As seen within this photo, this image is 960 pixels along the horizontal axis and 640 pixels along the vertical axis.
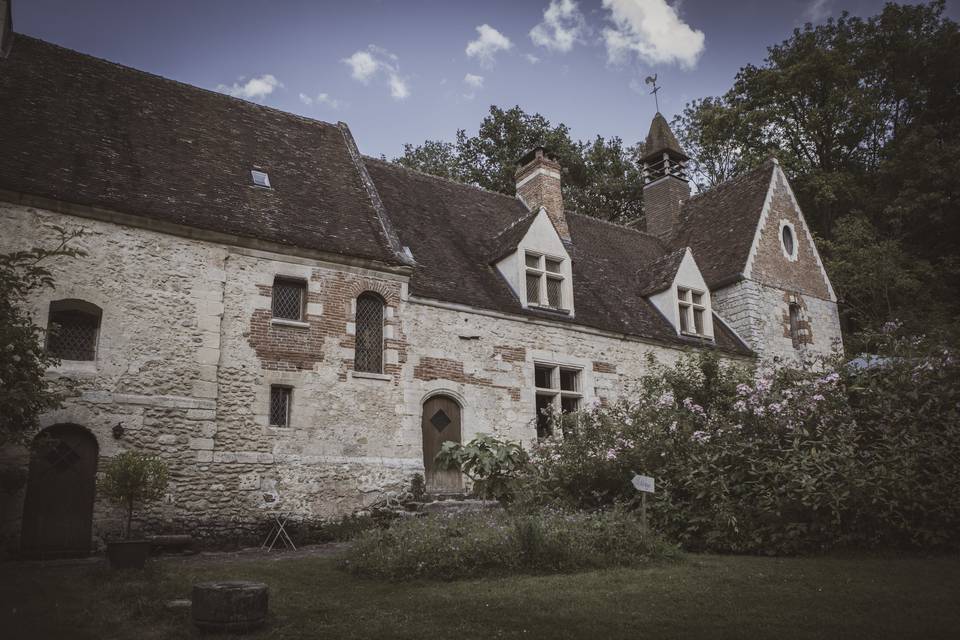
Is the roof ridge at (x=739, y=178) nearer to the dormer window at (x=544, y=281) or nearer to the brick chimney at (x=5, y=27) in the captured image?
the dormer window at (x=544, y=281)

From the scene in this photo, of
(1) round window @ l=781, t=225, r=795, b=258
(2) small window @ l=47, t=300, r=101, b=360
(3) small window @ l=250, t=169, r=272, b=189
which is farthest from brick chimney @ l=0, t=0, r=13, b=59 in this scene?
Answer: (1) round window @ l=781, t=225, r=795, b=258

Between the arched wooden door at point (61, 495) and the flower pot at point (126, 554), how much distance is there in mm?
2210

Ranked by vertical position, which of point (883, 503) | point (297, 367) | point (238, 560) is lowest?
point (238, 560)

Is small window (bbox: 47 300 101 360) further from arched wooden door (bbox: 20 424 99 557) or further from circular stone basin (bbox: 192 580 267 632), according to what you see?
circular stone basin (bbox: 192 580 267 632)

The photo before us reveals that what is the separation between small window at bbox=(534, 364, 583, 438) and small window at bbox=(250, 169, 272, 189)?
6762 millimetres

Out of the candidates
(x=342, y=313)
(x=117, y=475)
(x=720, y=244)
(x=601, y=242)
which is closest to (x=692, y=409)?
(x=342, y=313)

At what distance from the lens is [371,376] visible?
12.7 m

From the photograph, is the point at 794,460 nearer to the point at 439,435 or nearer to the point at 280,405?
the point at 439,435

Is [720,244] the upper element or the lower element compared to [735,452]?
upper

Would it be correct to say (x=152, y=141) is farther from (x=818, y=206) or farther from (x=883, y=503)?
(x=818, y=206)

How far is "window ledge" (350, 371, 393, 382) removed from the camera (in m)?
12.6

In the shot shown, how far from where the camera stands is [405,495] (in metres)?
12.3

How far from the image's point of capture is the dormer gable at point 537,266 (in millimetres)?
15695

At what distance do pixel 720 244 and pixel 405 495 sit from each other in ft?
44.8
